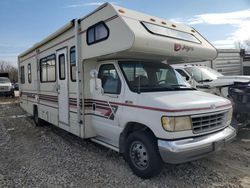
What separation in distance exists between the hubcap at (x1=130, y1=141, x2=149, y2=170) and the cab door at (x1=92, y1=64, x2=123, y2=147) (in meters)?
0.51

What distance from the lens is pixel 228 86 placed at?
284 inches

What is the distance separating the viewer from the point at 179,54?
504cm

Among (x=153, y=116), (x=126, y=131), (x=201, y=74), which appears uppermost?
(x=201, y=74)

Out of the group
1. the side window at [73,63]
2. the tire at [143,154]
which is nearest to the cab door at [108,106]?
the tire at [143,154]

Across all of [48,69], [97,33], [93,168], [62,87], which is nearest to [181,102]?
[93,168]

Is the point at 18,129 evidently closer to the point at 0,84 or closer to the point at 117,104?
the point at 117,104

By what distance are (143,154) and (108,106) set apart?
1252 mm

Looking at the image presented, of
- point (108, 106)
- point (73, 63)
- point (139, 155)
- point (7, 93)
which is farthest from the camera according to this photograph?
point (7, 93)

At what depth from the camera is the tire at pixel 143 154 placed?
164 inches

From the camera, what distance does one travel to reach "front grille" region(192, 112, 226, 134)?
13.6 feet

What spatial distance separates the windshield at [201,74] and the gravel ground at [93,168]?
2411 millimetres

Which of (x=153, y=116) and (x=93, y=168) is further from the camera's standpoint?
(x=93, y=168)

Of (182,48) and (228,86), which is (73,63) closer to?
(182,48)

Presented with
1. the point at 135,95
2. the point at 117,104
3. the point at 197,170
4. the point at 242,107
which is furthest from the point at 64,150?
the point at 242,107
